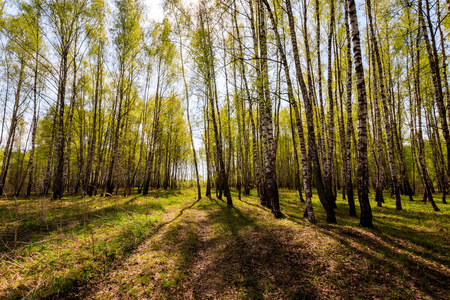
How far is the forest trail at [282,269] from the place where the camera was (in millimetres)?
4059

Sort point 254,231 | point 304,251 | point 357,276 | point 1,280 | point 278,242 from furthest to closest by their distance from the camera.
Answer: point 254,231
point 278,242
point 304,251
point 357,276
point 1,280

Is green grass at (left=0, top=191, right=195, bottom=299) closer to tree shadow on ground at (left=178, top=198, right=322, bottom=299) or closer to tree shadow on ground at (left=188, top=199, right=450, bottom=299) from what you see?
tree shadow on ground at (left=178, top=198, right=322, bottom=299)

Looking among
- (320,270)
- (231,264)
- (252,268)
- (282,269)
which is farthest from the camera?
(231,264)

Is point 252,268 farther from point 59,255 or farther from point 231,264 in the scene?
point 59,255

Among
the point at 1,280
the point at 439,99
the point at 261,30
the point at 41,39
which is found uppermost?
the point at 41,39

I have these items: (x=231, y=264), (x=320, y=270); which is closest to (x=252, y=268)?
(x=231, y=264)

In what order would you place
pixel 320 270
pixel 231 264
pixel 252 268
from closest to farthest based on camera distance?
1. pixel 320 270
2. pixel 252 268
3. pixel 231 264

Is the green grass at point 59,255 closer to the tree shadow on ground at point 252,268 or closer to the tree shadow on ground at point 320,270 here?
the tree shadow on ground at point 252,268

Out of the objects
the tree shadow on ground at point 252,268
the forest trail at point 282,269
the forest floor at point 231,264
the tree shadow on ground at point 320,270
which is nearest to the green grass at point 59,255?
the forest floor at point 231,264

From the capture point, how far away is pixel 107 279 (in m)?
4.66

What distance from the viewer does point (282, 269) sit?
4906 millimetres

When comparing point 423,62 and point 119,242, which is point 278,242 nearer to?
point 119,242

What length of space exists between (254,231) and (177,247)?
307 cm

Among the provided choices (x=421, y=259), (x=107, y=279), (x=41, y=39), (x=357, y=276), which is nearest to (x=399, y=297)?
(x=357, y=276)
